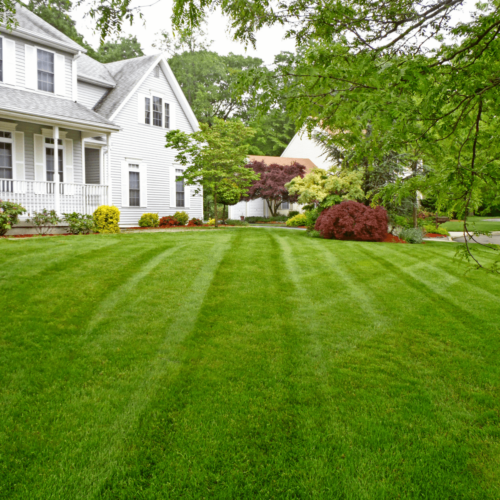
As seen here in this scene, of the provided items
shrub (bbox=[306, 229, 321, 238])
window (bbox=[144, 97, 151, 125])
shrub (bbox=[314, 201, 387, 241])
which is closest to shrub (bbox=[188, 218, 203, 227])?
window (bbox=[144, 97, 151, 125])

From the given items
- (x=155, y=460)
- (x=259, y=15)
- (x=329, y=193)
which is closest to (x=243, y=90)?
(x=259, y=15)

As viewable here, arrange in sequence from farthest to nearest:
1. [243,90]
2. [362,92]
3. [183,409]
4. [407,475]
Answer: [243,90] → [362,92] → [183,409] → [407,475]

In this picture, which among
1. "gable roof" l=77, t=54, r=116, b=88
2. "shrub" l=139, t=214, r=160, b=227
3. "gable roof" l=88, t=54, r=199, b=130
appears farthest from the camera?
"shrub" l=139, t=214, r=160, b=227

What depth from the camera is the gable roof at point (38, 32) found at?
1374 centimetres

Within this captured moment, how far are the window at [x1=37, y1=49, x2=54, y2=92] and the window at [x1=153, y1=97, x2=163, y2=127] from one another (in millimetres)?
4687

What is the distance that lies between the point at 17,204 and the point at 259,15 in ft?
34.5

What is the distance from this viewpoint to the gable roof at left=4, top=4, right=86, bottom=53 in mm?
13738

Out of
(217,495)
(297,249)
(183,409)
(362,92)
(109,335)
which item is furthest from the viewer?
(297,249)

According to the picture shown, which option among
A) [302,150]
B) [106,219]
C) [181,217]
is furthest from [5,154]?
[302,150]

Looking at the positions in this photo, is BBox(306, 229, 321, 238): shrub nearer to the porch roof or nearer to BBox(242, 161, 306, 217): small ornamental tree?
the porch roof

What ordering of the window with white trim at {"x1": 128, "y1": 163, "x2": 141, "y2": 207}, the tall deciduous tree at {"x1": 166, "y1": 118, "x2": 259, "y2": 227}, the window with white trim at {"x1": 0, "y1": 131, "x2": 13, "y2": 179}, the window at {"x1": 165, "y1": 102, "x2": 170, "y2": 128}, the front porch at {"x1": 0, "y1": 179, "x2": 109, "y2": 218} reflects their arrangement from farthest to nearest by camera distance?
the window at {"x1": 165, "y1": 102, "x2": 170, "y2": 128} → the window with white trim at {"x1": 128, "y1": 163, "x2": 141, "y2": 207} → the tall deciduous tree at {"x1": 166, "y1": 118, "x2": 259, "y2": 227} → the window with white trim at {"x1": 0, "y1": 131, "x2": 13, "y2": 179} → the front porch at {"x1": 0, "y1": 179, "x2": 109, "y2": 218}

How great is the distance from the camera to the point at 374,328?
471 centimetres

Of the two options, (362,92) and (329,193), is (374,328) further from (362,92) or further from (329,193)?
(329,193)

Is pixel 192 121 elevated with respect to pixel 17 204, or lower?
elevated
